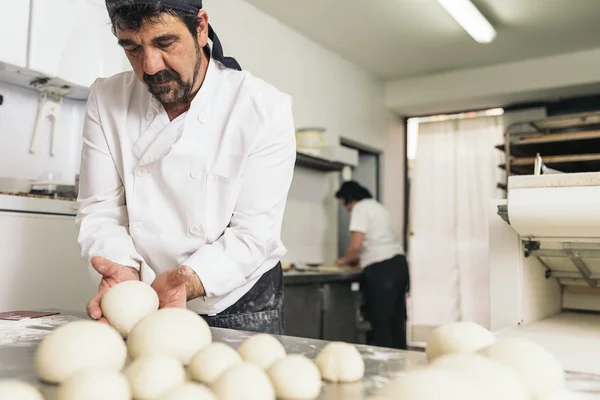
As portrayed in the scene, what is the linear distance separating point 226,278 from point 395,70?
4.89 meters

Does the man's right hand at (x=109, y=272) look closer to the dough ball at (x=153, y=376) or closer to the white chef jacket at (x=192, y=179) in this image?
the white chef jacket at (x=192, y=179)

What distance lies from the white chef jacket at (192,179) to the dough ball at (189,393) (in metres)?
0.64

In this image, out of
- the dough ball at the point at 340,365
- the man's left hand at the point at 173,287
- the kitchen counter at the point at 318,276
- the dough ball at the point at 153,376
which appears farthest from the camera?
the kitchen counter at the point at 318,276

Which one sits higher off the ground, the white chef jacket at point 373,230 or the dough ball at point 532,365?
the white chef jacket at point 373,230

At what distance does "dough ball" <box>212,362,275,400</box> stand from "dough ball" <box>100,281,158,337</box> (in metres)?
0.36

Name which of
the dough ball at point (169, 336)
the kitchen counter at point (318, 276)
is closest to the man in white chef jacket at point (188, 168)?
the dough ball at point (169, 336)

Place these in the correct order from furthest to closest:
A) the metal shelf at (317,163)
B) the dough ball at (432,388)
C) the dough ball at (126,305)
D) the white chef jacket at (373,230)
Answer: the white chef jacket at (373,230)
the metal shelf at (317,163)
the dough ball at (126,305)
the dough ball at (432,388)

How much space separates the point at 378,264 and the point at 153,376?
406 cm

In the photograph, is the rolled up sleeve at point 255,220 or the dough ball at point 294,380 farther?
the rolled up sleeve at point 255,220

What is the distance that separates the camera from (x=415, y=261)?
6.18 metres

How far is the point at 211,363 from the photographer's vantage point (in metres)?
0.67

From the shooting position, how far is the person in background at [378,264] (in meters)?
4.50

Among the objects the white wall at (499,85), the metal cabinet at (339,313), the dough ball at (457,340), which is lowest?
the metal cabinet at (339,313)

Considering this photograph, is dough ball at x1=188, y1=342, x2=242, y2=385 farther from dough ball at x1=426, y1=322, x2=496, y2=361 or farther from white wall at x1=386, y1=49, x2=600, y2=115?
white wall at x1=386, y1=49, x2=600, y2=115
